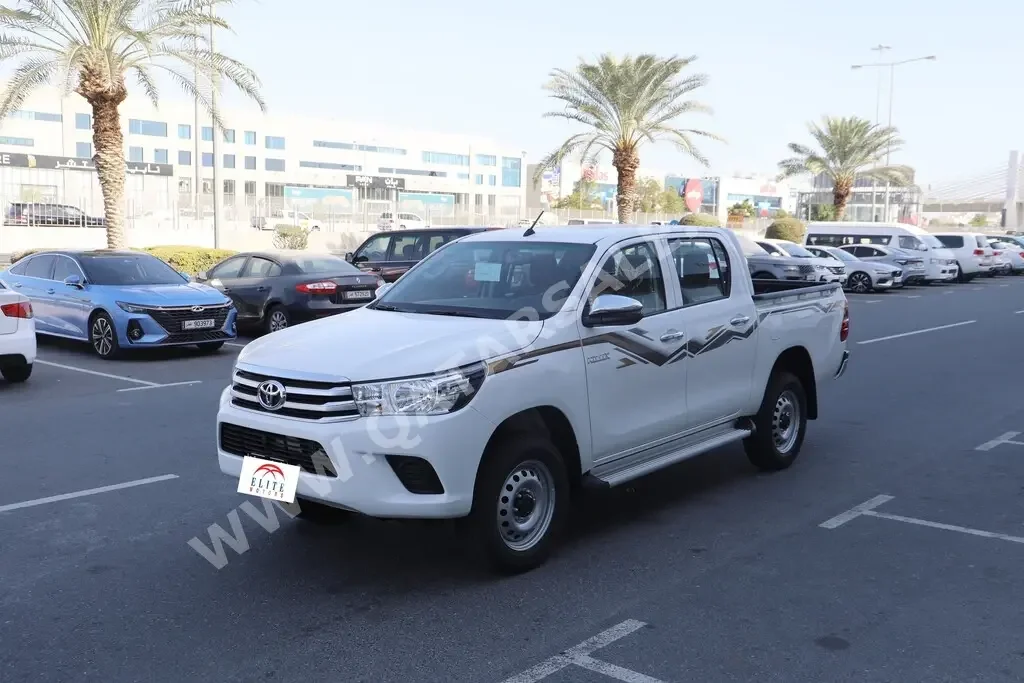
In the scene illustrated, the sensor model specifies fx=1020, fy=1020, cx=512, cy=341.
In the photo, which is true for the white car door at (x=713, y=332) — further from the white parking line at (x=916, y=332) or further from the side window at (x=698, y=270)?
the white parking line at (x=916, y=332)

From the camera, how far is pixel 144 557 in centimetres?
556

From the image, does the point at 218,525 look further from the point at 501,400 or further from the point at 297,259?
the point at 297,259

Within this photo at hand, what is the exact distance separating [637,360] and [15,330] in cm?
788

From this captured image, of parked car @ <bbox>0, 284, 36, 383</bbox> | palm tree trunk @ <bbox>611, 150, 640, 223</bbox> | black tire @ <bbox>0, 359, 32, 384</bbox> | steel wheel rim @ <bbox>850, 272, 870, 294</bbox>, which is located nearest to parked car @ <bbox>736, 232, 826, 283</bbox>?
steel wheel rim @ <bbox>850, 272, 870, 294</bbox>

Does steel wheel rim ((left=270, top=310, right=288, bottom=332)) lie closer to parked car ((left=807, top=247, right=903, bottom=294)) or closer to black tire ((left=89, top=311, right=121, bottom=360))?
black tire ((left=89, top=311, right=121, bottom=360))

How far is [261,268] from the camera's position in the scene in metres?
16.4

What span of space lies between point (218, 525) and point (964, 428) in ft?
21.9

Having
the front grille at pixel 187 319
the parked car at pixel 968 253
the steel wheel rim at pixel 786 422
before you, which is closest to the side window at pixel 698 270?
the steel wheel rim at pixel 786 422

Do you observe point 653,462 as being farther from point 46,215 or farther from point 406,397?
point 46,215

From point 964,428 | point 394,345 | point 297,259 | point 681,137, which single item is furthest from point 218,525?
point 681,137

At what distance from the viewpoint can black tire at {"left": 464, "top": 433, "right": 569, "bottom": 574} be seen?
16.5 ft

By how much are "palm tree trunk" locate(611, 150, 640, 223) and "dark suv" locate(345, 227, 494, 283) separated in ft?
65.0

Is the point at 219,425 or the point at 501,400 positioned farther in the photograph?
the point at 219,425

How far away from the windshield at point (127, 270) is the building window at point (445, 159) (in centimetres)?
8444
